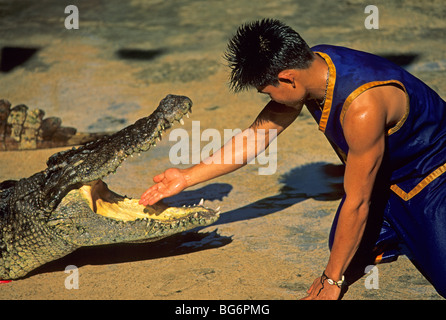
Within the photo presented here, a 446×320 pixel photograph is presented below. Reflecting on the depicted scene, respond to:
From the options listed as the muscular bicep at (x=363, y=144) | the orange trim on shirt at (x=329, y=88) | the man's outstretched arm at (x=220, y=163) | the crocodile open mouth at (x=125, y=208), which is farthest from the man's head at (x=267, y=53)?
the crocodile open mouth at (x=125, y=208)

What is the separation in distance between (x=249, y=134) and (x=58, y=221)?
117 centimetres

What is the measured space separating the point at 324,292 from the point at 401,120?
0.88 metres

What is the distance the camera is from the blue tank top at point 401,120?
108 inches

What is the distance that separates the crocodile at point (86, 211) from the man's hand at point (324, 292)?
0.71 metres

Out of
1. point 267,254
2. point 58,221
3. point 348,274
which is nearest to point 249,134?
point 267,254

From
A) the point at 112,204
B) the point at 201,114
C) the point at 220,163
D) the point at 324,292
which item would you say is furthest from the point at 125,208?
the point at 201,114

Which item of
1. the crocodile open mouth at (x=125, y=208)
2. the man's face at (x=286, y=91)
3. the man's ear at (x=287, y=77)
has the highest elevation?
the man's ear at (x=287, y=77)

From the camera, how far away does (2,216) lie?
11.7 feet

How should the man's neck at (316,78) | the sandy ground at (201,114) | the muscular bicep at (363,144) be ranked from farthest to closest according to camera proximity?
the sandy ground at (201,114) < the man's neck at (316,78) < the muscular bicep at (363,144)

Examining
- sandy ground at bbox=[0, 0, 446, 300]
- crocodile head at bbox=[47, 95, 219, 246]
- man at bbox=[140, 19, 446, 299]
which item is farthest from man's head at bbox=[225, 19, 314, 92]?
sandy ground at bbox=[0, 0, 446, 300]

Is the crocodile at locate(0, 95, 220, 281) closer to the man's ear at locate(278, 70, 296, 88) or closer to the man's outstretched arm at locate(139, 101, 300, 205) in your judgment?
the man's outstretched arm at locate(139, 101, 300, 205)

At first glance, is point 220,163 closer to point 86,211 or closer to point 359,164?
point 86,211

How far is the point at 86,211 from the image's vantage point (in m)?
3.29

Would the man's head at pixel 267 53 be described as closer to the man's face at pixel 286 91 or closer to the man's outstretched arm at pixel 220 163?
the man's face at pixel 286 91
